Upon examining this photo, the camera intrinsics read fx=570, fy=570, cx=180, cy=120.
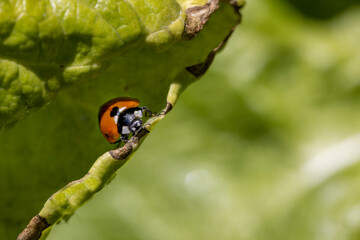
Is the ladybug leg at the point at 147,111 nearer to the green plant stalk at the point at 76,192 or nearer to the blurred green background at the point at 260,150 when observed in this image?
the green plant stalk at the point at 76,192

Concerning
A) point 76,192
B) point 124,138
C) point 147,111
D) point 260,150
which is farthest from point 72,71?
point 260,150

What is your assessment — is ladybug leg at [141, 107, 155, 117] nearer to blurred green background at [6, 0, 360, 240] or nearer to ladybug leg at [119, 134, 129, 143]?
ladybug leg at [119, 134, 129, 143]

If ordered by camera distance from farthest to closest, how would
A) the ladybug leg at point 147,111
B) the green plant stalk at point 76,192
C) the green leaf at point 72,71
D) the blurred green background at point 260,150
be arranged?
the blurred green background at point 260,150, the ladybug leg at point 147,111, the green plant stalk at point 76,192, the green leaf at point 72,71

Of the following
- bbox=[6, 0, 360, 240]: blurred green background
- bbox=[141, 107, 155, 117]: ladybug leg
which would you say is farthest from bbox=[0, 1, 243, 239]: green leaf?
bbox=[6, 0, 360, 240]: blurred green background

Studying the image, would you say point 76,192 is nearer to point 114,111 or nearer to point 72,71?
point 72,71

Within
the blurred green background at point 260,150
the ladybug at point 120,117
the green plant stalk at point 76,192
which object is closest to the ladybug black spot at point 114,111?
the ladybug at point 120,117
